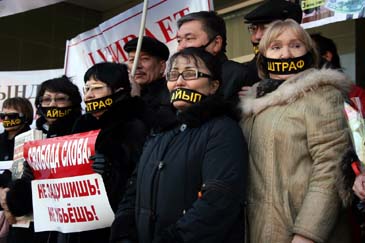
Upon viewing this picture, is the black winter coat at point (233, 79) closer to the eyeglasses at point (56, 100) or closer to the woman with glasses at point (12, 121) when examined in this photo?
the eyeglasses at point (56, 100)

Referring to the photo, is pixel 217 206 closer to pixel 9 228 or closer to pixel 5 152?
pixel 9 228

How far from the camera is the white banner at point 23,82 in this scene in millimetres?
5910

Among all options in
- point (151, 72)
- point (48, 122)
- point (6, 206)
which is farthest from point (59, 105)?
point (6, 206)

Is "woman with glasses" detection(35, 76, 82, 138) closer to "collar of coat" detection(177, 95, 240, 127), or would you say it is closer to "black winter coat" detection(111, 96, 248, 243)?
"black winter coat" detection(111, 96, 248, 243)

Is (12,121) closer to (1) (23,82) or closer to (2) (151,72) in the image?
(2) (151,72)

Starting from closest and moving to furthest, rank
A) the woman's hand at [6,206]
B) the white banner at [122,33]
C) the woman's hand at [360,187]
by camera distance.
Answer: the woman's hand at [360,187], the woman's hand at [6,206], the white banner at [122,33]

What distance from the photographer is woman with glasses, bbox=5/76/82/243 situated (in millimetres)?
3453

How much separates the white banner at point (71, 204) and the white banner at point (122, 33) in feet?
5.69

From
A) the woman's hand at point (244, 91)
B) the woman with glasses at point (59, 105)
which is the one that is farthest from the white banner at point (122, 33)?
the woman's hand at point (244, 91)

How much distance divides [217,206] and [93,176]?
1026mm

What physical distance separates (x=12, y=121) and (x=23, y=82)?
5.69 feet

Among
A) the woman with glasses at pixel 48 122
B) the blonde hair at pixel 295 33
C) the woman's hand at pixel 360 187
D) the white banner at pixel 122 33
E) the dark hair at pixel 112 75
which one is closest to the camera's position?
the woman's hand at pixel 360 187

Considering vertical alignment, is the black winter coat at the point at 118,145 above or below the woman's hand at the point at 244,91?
below

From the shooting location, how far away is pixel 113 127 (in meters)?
2.90
